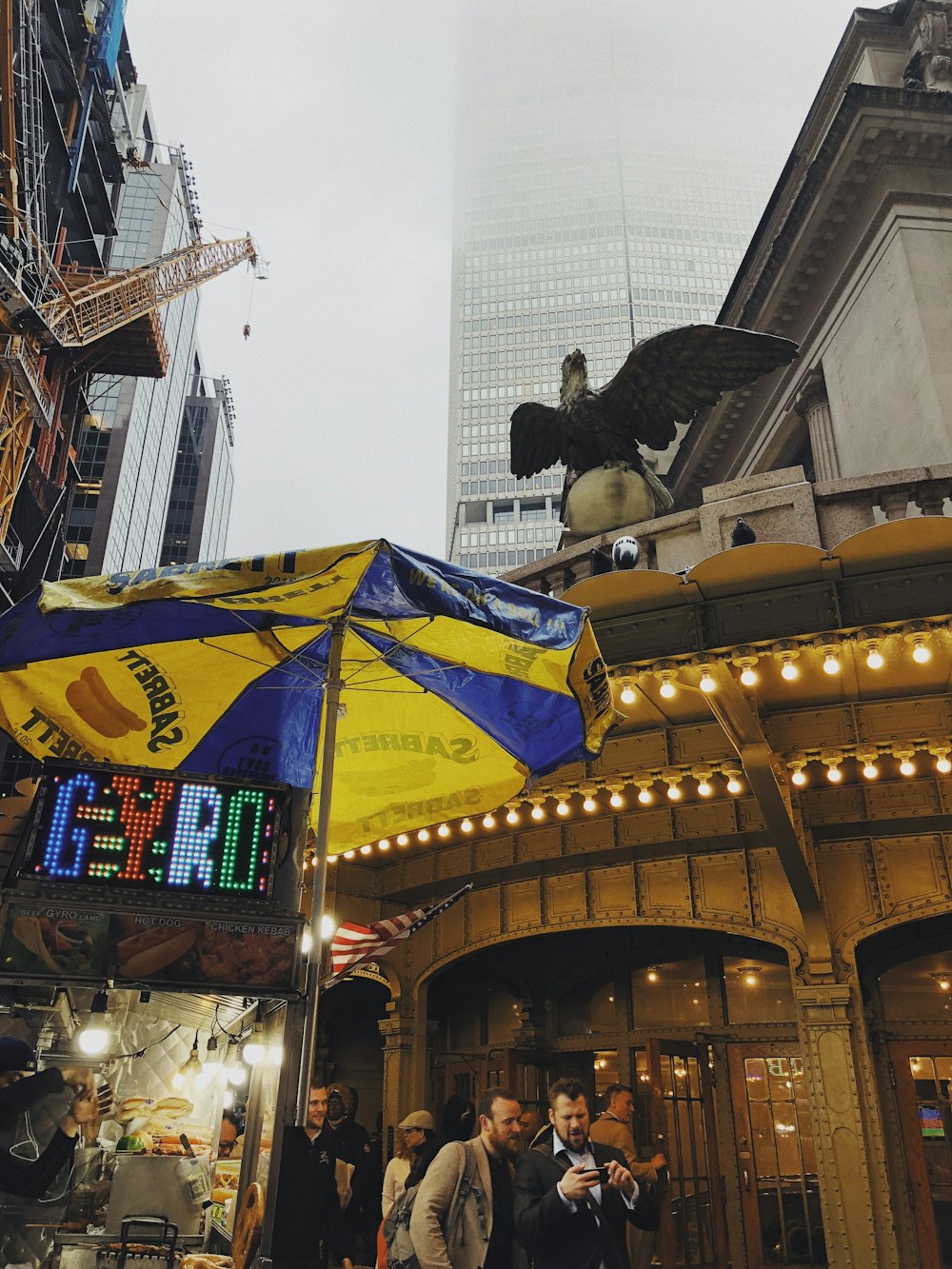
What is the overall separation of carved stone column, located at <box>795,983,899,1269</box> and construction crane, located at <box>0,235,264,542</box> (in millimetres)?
37959

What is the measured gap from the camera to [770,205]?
20.9 meters

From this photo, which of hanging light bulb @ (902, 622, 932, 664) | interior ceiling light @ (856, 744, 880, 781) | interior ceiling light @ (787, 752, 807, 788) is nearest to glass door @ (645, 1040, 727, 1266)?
interior ceiling light @ (787, 752, 807, 788)

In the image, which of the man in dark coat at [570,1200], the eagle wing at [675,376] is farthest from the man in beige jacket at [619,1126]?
the eagle wing at [675,376]

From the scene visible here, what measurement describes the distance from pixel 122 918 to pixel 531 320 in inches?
6494

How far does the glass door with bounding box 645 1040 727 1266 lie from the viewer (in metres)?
10.9

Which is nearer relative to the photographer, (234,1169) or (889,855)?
(234,1169)

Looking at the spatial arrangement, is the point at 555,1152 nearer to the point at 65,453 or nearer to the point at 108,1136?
the point at 108,1136

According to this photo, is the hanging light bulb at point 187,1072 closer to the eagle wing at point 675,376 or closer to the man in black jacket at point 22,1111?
the man in black jacket at point 22,1111

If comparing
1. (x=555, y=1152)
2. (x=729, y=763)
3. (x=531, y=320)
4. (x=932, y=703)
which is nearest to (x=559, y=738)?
(x=555, y=1152)

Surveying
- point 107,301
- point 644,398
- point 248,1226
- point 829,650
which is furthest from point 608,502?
point 107,301

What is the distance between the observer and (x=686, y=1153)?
11.5 metres

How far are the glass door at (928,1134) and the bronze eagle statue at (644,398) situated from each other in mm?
7964

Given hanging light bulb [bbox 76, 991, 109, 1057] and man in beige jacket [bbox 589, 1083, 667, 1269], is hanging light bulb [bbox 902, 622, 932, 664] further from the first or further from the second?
hanging light bulb [bbox 76, 991, 109, 1057]

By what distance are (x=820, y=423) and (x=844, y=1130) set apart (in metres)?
14.3
